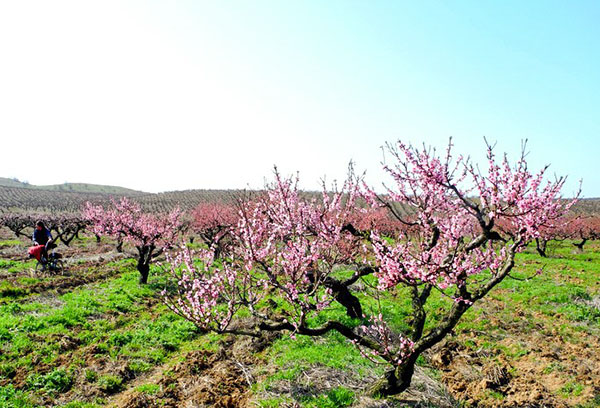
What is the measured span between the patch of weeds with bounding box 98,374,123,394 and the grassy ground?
0.03 metres

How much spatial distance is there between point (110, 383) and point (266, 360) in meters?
4.05

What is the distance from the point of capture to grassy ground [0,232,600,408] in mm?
7953

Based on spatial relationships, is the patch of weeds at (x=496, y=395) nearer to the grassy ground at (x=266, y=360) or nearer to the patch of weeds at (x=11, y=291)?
the grassy ground at (x=266, y=360)

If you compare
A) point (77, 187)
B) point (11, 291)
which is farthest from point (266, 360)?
point (77, 187)

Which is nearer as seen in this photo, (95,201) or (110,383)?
(110,383)

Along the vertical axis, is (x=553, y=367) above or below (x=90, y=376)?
above

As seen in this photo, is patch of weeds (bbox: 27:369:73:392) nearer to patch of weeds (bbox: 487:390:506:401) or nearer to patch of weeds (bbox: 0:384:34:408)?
patch of weeds (bbox: 0:384:34:408)

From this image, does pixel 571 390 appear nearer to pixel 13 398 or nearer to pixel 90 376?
pixel 90 376

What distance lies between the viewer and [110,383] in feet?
28.8

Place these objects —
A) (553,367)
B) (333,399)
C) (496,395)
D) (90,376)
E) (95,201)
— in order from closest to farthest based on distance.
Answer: (333,399) → (496,395) → (90,376) → (553,367) → (95,201)

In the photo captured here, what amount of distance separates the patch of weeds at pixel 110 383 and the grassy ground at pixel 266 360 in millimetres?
25

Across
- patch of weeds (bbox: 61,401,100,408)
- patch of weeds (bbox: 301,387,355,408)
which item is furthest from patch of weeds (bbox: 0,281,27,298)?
patch of weeds (bbox: 301,387,355,408)

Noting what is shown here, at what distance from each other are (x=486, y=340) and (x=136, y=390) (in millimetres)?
10818

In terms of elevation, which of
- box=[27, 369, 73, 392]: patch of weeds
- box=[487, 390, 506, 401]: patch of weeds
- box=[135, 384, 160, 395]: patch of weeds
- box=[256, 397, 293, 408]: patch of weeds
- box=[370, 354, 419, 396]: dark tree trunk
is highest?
box=[370, 354, 419, 396]: dark tree trunk
